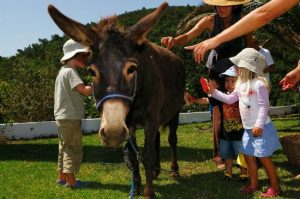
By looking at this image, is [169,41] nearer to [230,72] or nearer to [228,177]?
[230,72]

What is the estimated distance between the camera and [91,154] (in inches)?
389

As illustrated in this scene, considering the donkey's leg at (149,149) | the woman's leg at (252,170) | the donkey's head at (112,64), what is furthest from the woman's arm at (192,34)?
the donkey's head at (112,64)

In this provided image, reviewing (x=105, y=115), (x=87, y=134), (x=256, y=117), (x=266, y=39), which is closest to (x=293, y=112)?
(x=266, y=39)

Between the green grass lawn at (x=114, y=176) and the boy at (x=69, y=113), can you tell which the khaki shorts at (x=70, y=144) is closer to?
the boy at (x=69, y=113)

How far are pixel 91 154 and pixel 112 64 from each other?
582cm

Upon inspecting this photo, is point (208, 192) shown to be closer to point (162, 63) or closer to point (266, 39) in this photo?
point (162, 63)

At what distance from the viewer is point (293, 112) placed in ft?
71.6

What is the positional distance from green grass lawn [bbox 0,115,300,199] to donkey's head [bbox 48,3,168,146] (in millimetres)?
2046

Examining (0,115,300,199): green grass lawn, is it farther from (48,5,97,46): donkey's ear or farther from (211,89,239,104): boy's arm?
(48,5,97,46): donkey's ear

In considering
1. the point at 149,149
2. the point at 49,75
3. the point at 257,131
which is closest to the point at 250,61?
the point at 257,131

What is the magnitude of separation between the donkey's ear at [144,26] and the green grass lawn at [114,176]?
2.27 metres

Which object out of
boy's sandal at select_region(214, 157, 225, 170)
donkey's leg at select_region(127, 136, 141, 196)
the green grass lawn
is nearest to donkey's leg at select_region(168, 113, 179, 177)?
the green grass lawn

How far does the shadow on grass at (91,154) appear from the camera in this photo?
895 centimetres

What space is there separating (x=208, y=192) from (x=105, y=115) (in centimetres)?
245
